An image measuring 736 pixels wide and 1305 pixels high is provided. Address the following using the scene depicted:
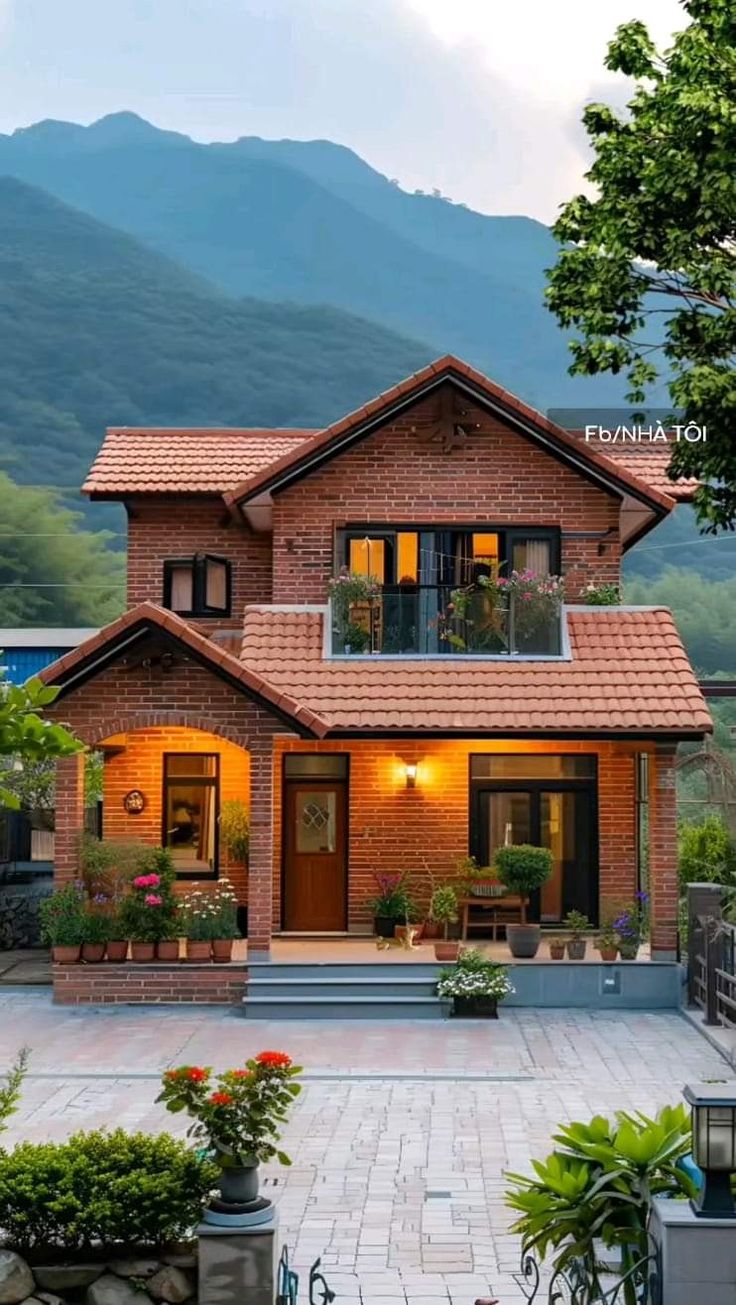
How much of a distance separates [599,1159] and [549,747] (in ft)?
42.1

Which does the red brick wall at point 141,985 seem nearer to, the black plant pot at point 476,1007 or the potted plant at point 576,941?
the black plant pot at point 476,1007

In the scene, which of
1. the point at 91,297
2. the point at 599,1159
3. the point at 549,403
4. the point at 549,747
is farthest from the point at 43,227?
the point at 599,1159

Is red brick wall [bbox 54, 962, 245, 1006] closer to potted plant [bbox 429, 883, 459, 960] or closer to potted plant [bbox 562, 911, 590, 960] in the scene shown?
potted plant [bbox 429, 883, 459, 960]

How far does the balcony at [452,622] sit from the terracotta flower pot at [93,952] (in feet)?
16.3

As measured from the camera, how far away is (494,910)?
19.4 metres

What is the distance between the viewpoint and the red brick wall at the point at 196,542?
22.3 meters

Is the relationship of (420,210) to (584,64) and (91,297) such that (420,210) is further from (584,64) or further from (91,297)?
(91,297)

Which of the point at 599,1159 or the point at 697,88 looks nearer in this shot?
the point at 599,1159

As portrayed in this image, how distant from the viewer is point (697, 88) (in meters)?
16.5

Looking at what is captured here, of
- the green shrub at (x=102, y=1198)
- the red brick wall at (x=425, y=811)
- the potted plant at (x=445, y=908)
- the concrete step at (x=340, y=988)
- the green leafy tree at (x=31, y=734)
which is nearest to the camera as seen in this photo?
the green leafy tree at (x=31, y=734)

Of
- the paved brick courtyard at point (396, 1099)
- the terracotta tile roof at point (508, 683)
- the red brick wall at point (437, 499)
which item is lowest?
the paved brick courtyard at point (396, 1099)

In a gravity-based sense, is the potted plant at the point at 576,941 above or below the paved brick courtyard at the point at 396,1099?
above

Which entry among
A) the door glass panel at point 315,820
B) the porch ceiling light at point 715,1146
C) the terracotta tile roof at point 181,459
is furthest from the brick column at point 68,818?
the porch ceiling light at point 715,1146

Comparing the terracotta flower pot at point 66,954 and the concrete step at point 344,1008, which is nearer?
the concrete step at point 344,1008
